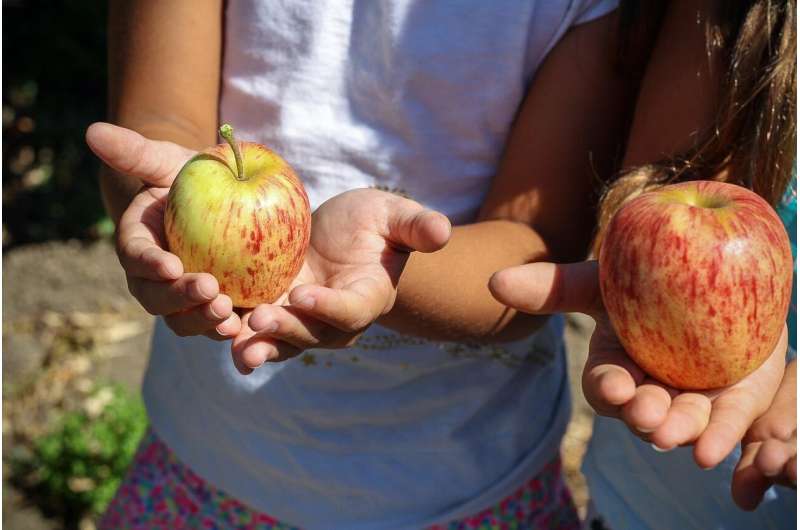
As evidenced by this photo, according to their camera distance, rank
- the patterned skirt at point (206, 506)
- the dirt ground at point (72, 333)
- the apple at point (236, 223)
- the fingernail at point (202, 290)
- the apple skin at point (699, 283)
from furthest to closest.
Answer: the dirt ground at point (72, 333)
the patterned skirt at point (206, 506)
the apple at point (236, 223)
the apple skin at point (699, 283)
the fingernail at point (202, 290)

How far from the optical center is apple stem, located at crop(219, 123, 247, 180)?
1.55 meters

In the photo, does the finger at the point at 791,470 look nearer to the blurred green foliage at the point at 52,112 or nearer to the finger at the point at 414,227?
the finger at the point at 414,227

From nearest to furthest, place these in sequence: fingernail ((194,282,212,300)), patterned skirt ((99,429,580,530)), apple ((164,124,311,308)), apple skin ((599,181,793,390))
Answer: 1. fingernail ((194,282,212,300))
2. apple skin ((599,181,793,390))
3. apple ((164,124,311,308))
4. patterned skirt ((99,429,580,530))

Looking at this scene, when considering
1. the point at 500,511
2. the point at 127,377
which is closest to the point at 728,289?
the point at 500,511

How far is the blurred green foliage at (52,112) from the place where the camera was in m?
4.15

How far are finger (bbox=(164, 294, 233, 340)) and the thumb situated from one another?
279 mm

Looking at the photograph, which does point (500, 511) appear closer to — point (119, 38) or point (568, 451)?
point (119, 38)

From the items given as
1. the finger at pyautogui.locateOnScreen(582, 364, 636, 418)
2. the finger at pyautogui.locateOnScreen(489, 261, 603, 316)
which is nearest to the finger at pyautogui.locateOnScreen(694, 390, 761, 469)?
the finger at pyautogui.locateOnScreen(582, 364, 636, 418)

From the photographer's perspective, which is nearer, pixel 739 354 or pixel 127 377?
pixel 739 354

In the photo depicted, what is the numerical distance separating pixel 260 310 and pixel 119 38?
769mm

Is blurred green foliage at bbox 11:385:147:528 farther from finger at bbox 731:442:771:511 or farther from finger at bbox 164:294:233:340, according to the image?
finger at bbox 731:442:771:511

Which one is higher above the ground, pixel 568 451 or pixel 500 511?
pixel 500 511

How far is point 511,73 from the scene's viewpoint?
180 centimetres

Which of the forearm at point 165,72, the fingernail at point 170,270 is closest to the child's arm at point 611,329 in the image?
the fingernail at point 170,270
